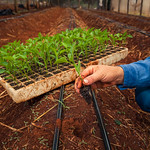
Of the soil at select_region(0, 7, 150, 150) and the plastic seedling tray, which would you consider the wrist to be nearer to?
the soil at select_region(0, 7, 150, 150)

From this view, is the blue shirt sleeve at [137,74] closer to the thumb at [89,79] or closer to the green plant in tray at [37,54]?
the thumb at [89,79]

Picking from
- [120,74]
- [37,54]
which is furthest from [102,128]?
[37,54]

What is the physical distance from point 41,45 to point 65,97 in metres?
0.90

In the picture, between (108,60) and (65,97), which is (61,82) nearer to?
(65,97)

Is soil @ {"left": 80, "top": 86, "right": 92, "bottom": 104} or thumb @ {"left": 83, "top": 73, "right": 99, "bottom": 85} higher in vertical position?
thumb @ {"left": 83, "top": 73, "right": 99, "bottom": 85}

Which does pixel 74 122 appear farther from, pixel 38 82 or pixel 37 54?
pixel 37 54

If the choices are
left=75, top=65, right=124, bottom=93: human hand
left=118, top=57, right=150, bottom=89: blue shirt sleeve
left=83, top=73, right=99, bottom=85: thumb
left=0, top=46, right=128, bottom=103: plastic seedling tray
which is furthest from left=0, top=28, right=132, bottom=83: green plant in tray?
left=118, top=57, right=150, bottom=89: blue shirt sleeve

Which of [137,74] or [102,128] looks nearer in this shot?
[137,74]

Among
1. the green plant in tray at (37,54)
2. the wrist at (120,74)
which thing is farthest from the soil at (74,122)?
the wrist at (120,74)

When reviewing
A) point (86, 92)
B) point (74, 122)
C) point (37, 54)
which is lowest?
point (74, 122)

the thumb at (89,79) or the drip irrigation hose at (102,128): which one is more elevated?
the thumb at (89,79)

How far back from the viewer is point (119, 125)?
1.55 metres

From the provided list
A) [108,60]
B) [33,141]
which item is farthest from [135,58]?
[33,141]

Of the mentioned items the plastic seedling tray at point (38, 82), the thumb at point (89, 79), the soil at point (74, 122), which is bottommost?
the soil at point (74, 122)
